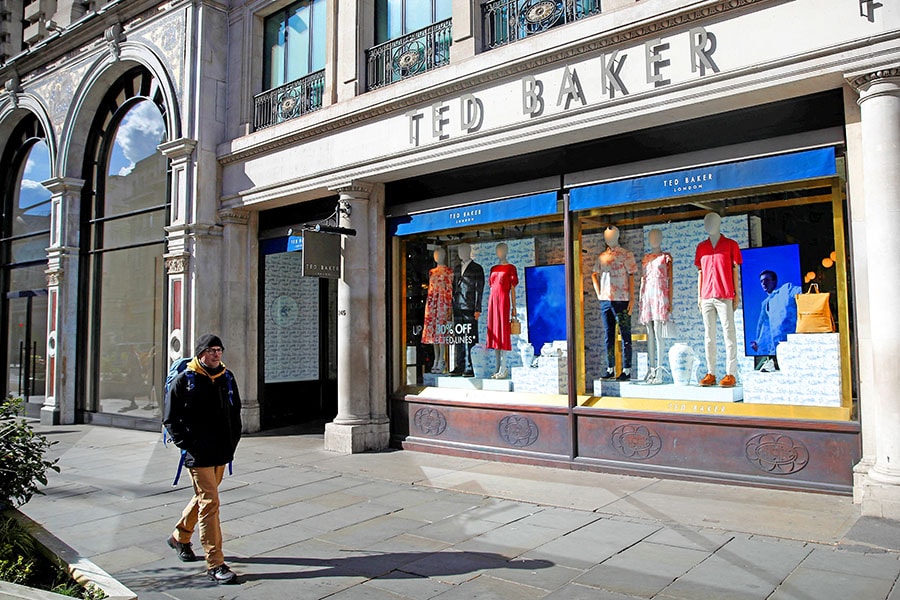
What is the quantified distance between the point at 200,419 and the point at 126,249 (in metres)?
11.0

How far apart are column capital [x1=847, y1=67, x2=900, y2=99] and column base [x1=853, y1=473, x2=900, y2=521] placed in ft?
11.8

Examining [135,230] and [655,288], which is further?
[135,230]

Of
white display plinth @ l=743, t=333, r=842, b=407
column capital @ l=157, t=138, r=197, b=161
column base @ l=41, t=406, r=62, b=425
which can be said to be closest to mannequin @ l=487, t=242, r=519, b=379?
white display plinth @ l=743, t=333, r=842, b=407

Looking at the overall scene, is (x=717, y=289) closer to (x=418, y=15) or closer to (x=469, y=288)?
(x=469, y=288)

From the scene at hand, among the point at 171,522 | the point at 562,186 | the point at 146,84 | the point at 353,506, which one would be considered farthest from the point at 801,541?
the point at 146,84

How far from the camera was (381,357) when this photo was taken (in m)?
10.6

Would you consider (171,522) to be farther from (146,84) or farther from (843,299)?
(146,84)

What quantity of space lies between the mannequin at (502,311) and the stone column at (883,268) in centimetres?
472

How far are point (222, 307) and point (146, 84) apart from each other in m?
5.67

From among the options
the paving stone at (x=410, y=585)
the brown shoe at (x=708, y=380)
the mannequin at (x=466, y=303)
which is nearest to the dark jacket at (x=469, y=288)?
the mannequin at (x=466, y=303)

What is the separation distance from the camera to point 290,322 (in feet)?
44.4

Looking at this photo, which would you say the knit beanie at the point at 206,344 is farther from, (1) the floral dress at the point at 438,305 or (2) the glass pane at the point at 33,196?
(2) the glass pane at the point at 33,196

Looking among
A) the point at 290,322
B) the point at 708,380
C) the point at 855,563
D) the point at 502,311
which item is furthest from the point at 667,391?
the point at 290,322

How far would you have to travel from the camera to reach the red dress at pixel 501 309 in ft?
32.5
